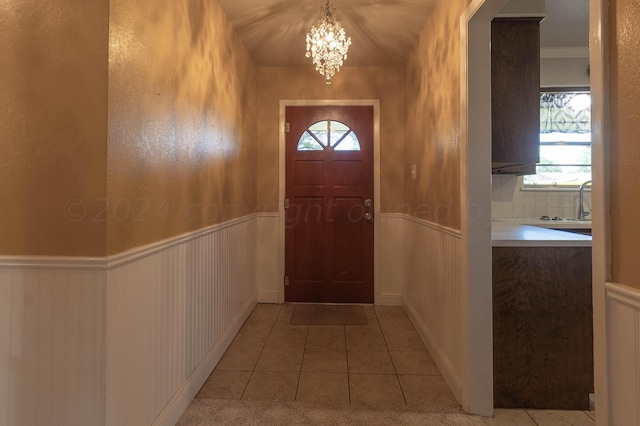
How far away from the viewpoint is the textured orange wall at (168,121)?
1.12 meters

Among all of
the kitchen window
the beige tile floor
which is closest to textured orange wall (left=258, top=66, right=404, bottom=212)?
→ the beige tile floor

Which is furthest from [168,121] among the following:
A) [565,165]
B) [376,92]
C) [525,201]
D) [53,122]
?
[565,165]

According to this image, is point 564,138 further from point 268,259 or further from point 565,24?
point 268,259

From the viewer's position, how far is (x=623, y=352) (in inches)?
30.9

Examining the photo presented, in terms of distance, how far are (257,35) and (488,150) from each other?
6.82ft

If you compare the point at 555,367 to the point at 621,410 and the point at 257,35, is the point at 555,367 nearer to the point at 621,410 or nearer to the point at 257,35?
the point at 621,410

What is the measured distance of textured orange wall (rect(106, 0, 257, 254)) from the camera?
1.12m

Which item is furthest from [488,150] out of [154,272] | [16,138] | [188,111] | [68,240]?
[16,138]

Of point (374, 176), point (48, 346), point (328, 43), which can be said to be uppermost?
point (328, 43)

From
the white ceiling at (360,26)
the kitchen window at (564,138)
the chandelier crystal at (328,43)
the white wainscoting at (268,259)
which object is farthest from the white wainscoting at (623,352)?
the kitchen window at (564,138)

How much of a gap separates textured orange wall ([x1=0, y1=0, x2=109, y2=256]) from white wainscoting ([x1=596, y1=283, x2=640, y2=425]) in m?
1.49

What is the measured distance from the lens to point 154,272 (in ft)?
4.39

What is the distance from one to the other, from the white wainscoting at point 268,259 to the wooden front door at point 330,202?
0.11 m

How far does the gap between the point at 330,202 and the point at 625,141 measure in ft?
8.56
